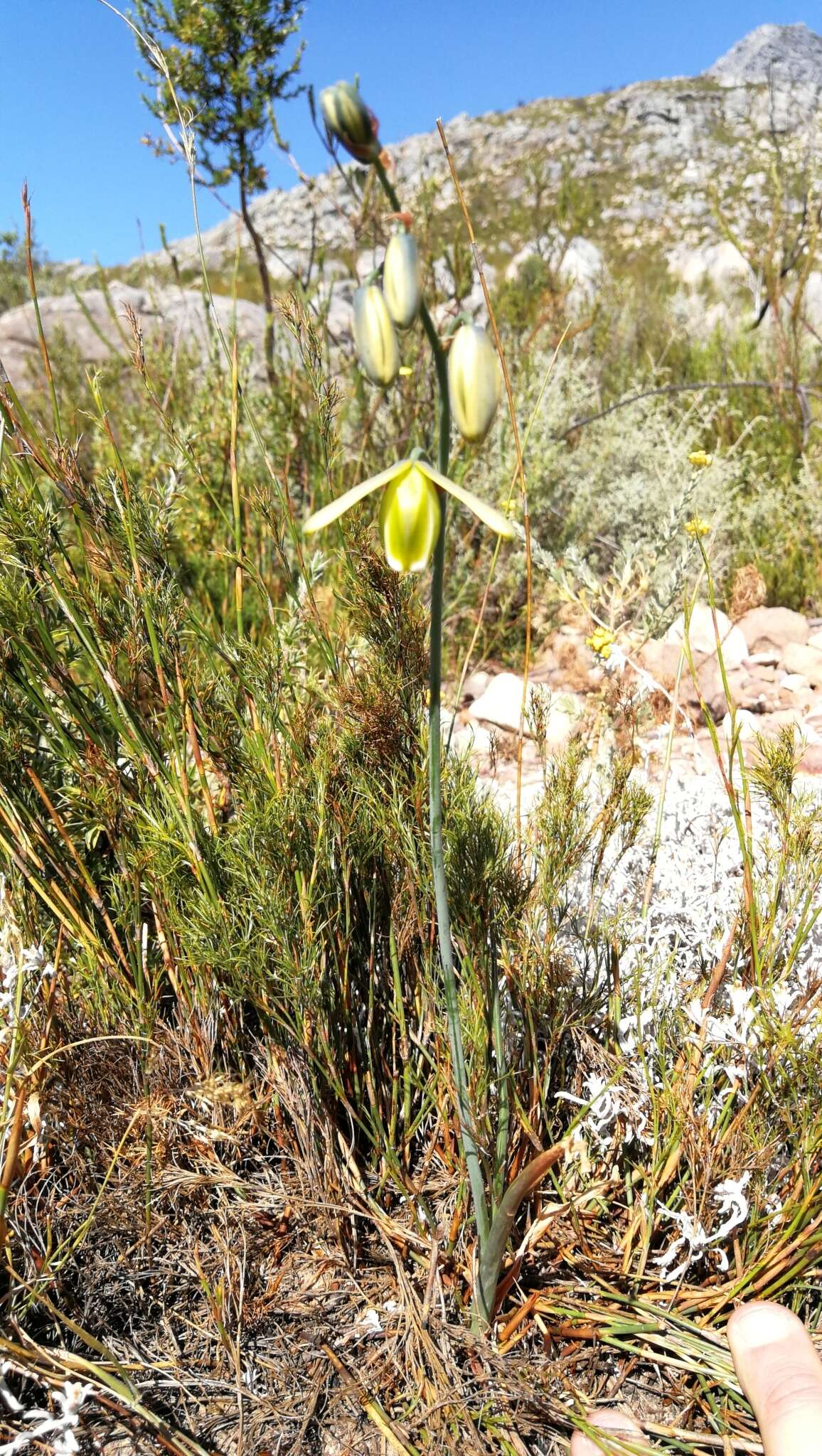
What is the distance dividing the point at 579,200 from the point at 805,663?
3.65 metres

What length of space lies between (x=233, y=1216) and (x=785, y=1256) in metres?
0.80

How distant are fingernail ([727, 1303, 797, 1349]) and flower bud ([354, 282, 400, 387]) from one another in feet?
3.82

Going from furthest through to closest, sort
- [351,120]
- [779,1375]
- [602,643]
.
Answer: [602,643] → [779,1375] → [351,120]

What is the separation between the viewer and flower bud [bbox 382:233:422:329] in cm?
65

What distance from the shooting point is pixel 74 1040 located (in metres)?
1.26

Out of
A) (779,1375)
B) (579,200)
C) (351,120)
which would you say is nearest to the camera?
(351,120)

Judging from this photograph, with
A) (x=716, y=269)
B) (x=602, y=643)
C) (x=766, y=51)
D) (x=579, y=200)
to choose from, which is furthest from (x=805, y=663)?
(x=766, y=51)

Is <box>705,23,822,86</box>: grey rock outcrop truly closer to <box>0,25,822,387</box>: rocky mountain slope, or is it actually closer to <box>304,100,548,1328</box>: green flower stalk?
<box>0,25,822,387</box>: rocky mountain slope

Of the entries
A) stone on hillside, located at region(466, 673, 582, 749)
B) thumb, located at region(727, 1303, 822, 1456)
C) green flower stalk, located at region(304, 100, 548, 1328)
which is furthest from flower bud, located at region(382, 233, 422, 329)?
stone on hillside, located at region(466, 673, 582, 749)

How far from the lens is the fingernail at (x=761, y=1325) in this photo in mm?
947

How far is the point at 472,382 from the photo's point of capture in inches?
26.3

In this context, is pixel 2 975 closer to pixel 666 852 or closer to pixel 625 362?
pixel 666 852

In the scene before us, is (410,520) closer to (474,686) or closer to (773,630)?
(474,686)

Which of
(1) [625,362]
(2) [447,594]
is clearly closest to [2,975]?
(2) [447,594]
